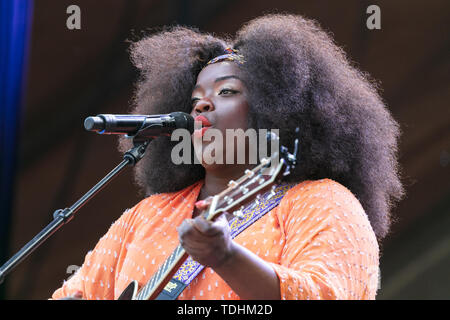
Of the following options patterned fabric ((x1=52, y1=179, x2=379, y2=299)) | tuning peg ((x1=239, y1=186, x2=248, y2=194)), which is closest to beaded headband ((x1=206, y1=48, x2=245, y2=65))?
patterned fabric ((x1=52, y1=179, x2=379, y2=299))

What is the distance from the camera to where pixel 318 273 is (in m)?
1.74

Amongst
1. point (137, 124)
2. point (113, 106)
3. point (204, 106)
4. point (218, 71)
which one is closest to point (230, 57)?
point (218, 71)

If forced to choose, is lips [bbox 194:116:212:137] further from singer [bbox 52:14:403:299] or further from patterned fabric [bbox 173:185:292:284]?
patterned fabric [bbox 173:185:292:284]

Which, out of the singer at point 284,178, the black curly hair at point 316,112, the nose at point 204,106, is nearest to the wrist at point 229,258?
the singer at point 284,178

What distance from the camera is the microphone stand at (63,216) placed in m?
1.93

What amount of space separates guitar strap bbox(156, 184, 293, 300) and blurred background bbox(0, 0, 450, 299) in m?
1.53

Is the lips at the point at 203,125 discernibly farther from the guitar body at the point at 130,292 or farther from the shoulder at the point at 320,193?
the guitar body at the point at 130,292

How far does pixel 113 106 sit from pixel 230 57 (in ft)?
4.74

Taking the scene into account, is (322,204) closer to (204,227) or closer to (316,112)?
(316,112)

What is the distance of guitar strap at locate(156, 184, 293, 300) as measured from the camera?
214 centimetres

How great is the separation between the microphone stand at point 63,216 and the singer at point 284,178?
329 millimetres

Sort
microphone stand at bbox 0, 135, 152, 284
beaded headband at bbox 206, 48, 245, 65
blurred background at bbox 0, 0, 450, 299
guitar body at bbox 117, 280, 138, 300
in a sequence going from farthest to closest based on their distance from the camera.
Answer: blurred background at bbox 0, 0, 450, 299, beaded headband at bbox 206, 48, 245, 65, guitar body at bbox 117, 280, 138, 300, microphone stand at bbox 0, 135, 152, 284
